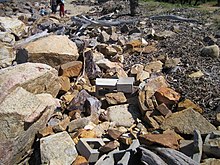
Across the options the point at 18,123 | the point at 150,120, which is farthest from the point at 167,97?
the point at 18,123

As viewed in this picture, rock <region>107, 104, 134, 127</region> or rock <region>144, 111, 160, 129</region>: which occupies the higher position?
rock <region>144, 111, 160, 129</region>

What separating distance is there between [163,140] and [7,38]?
6.10 metres

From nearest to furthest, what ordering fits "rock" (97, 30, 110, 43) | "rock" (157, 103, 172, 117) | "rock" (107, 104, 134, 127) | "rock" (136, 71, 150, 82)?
"rock" (157, 103, 172, 117), "rock" (107, 104, 134, 127), "rock" (136, 71, 150, 82), "rock" (97, 30, 110, 43)

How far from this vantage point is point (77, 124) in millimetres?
4836

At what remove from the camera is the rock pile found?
4.10m

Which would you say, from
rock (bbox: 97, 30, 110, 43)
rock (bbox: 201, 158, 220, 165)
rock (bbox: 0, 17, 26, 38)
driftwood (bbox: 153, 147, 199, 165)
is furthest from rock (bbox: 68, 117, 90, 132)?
rock (bbox: 0, 17, 26, 38)

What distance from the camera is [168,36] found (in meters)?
8.00

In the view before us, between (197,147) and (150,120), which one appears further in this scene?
(150,120)

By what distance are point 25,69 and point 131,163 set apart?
2.39m

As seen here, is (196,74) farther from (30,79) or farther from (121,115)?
(30,79)

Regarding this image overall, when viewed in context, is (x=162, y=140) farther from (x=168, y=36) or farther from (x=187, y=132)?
(x=168, y=36)

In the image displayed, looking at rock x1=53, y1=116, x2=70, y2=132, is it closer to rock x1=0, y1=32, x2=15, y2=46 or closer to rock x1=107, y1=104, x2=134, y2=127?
rock x1=107, y1=104, x2=134, y2=127

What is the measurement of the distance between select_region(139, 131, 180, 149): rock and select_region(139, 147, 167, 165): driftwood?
0.57 ft

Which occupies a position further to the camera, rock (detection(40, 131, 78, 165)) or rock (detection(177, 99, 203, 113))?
rock (detection(177, 99, 203, 113))
